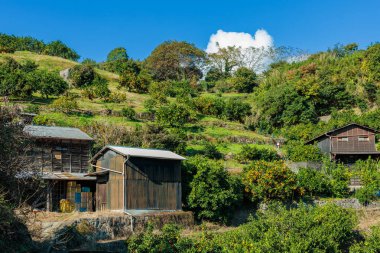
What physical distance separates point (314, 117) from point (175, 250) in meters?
43.3

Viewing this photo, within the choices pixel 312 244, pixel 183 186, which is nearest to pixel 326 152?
pixel 183 186

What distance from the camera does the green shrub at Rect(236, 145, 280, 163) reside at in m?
47.3

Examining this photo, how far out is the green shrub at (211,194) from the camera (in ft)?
110

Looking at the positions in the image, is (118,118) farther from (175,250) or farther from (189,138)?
(175,250)

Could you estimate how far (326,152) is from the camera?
50.1 m

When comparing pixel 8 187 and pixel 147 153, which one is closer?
pixel 8 187

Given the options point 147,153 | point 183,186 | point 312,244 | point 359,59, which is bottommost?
point 312,244

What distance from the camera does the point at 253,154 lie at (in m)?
47.5

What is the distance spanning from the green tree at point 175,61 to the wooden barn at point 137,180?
57.0m

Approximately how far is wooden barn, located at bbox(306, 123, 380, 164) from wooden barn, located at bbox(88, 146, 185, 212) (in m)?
21.8

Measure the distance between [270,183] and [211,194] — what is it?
526 cm

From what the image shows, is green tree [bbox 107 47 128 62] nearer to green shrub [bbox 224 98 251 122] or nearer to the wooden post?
green shrub [bbox 224 98 251 122]

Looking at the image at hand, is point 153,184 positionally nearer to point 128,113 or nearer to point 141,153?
point 141,153

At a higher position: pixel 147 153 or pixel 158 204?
pixel 147 153
